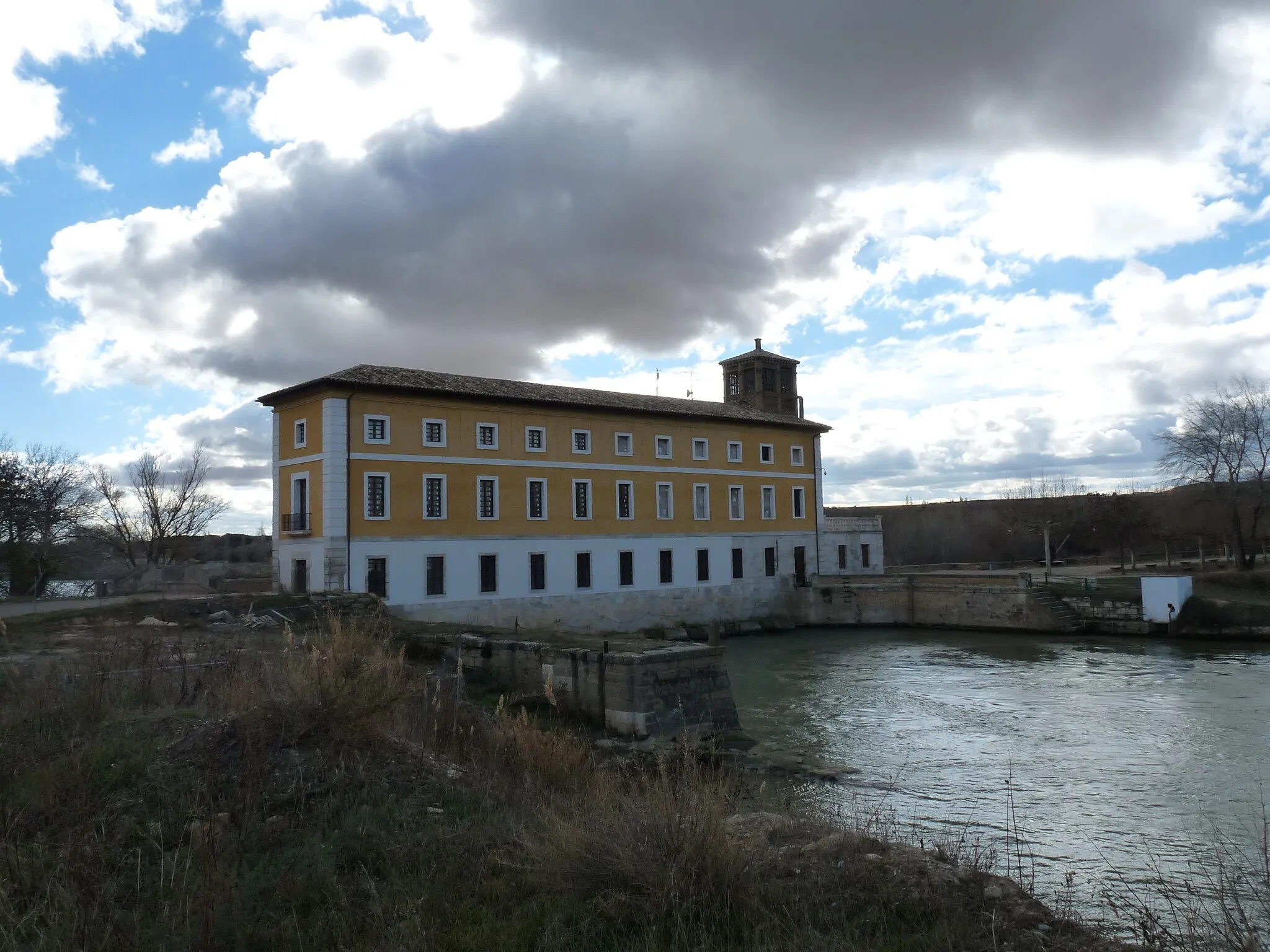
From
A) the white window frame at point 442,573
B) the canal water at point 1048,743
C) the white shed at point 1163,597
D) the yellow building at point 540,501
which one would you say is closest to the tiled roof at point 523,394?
the yellow building at point 540,501

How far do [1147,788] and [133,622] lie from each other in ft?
60.0

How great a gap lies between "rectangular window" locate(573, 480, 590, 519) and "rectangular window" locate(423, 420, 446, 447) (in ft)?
18.2

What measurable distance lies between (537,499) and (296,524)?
797cm

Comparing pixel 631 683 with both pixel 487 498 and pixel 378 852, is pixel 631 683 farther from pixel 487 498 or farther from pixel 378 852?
pixel 487 498

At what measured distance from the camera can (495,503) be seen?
30156 millimetres

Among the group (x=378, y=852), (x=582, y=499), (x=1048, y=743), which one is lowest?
(x=1048, y=743)

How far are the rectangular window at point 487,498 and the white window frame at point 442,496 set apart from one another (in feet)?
3.67

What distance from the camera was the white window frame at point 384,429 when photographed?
2731 cm

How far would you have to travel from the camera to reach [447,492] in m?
29.0

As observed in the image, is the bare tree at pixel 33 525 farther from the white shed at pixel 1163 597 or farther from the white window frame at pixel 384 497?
the white shed at pixel 1163 597

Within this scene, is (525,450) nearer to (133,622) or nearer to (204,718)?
(133,622)

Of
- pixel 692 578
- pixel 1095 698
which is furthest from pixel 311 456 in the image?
pixel 1095 698

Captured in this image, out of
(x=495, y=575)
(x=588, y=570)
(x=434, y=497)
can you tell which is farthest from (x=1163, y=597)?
(x=434, y=497)

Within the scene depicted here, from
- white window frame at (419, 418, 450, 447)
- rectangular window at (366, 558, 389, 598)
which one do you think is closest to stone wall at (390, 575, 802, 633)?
rectangular window at (366, 558, 389, 598)
